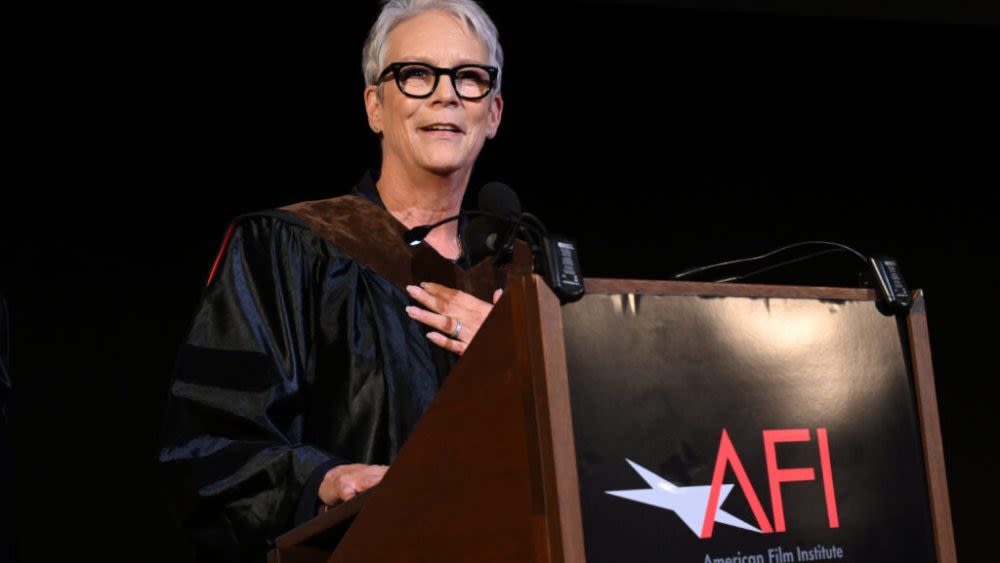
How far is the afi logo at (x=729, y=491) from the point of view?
→ 3.84ft

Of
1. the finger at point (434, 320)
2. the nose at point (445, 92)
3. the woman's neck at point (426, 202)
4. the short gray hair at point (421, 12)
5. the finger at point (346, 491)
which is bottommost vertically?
the finger at point (346, 491)

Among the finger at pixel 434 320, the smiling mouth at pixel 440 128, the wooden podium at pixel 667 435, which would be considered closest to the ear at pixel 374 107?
the smiling mouth at pixel 440 128

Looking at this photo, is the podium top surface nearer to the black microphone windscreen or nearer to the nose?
the black microphone windscreen

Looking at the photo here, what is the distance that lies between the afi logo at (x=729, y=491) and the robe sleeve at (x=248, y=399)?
1.93ft

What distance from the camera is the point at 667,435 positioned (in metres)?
1.19

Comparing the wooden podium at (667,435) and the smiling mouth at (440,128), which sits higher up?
the smiling mouth at (440,128)

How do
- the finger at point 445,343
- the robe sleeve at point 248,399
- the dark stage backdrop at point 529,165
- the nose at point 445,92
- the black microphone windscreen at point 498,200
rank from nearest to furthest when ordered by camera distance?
the robe sleeve at point 248,399 → the black microphone windscreen at point 498,200 → the finger at point 445,343 → the nose at point 445,92 → the dark stage backdrop at point 529,165

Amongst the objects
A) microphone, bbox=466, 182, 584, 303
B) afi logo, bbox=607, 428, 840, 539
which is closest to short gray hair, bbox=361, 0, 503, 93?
microphone, bbox=466, 182, 584, 303

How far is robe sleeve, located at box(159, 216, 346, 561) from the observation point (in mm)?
1708

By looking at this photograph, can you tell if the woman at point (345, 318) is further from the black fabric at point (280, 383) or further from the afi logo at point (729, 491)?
the afi logo at point (729, 491)

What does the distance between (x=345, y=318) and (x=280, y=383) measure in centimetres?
18

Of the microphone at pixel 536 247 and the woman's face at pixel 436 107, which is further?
the woman's face at pixel 436 107

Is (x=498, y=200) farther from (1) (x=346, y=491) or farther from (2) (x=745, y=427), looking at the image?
(2) (x=745, y=427)

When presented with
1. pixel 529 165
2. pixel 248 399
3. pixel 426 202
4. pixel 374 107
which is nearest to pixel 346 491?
pixel 248 399
